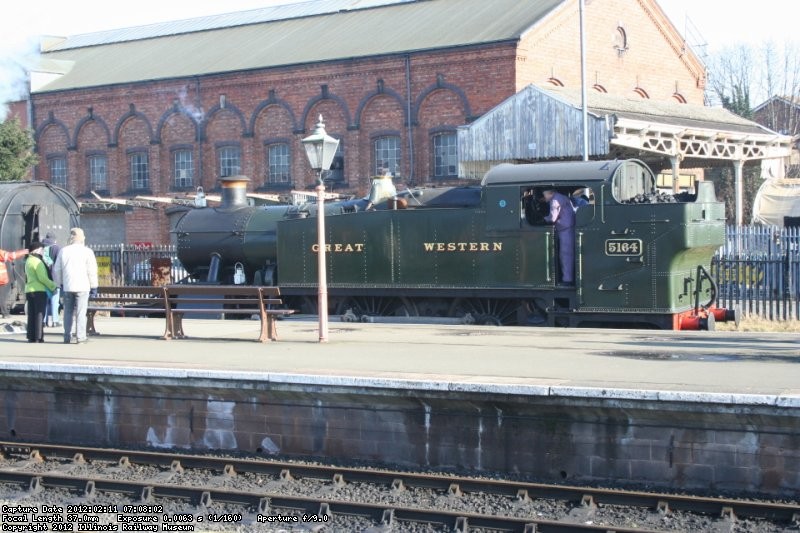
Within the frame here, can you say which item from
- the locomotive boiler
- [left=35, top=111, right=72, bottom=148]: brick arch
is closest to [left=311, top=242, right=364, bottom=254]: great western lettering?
the locomotive boiler

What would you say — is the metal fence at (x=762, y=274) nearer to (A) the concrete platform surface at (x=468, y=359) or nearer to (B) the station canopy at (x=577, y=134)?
(B) the station canopy at (x=577, y=134)

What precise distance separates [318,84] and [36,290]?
23.7m

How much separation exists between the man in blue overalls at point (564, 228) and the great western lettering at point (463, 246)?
3.32 feet

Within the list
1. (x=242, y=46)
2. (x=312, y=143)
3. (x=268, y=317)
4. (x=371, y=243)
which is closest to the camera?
(x=312, y=143)

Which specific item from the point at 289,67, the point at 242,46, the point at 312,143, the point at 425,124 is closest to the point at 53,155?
the point at 242,46

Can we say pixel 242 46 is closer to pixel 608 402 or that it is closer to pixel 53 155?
pixel 53 155

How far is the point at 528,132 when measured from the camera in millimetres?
30438

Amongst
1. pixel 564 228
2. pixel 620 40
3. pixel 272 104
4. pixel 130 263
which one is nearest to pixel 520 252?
pixel 564 228

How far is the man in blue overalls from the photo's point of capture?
645 inches

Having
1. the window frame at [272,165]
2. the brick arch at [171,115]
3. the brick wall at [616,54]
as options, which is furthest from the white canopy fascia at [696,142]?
the brick arch at [171,115]

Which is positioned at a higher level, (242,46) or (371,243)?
(242,46)

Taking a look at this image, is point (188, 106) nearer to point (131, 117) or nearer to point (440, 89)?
point (131, 117)

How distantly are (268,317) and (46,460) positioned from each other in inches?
163

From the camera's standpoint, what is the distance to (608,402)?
9.83 metres
